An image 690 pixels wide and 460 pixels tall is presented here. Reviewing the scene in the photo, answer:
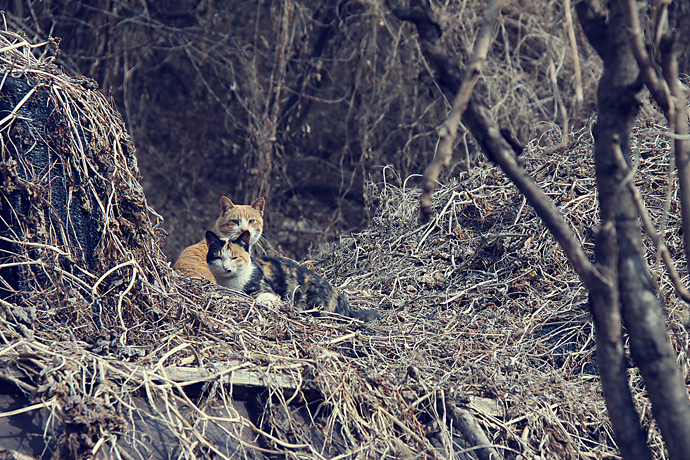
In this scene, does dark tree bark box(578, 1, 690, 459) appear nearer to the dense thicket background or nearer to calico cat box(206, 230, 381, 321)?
calico cat box(206, 230, 381, 321)

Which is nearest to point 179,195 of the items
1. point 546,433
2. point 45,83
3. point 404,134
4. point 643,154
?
point 404,134

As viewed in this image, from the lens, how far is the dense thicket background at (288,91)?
588cm

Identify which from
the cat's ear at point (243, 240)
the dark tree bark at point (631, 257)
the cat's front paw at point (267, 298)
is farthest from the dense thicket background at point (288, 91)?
the dark tree bark at point (631, 257)

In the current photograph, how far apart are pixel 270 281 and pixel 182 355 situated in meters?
1.44

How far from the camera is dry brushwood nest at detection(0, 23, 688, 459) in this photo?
1.97 m

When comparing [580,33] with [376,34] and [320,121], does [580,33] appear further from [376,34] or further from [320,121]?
[320,121]

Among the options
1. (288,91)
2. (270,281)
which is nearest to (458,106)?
(270,281)

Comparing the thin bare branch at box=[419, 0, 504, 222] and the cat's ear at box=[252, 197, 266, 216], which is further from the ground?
the thin bare branch at box=[419, 0, 504, 222]

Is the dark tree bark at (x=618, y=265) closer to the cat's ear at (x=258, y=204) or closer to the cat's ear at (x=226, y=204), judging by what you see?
the cat's ear at (x=226, y=204)

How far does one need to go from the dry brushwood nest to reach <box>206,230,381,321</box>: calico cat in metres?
0.27

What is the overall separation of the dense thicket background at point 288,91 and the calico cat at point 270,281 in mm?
2485

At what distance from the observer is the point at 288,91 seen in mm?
6508

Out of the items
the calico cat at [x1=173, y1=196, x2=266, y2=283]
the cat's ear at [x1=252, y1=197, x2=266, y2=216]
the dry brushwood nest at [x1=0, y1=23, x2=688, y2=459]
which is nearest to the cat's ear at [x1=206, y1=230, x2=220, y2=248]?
the calico cat at [x1=173, y1=196, x2=266, y2=283]

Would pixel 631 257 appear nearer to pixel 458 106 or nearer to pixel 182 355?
pixel 458 106
